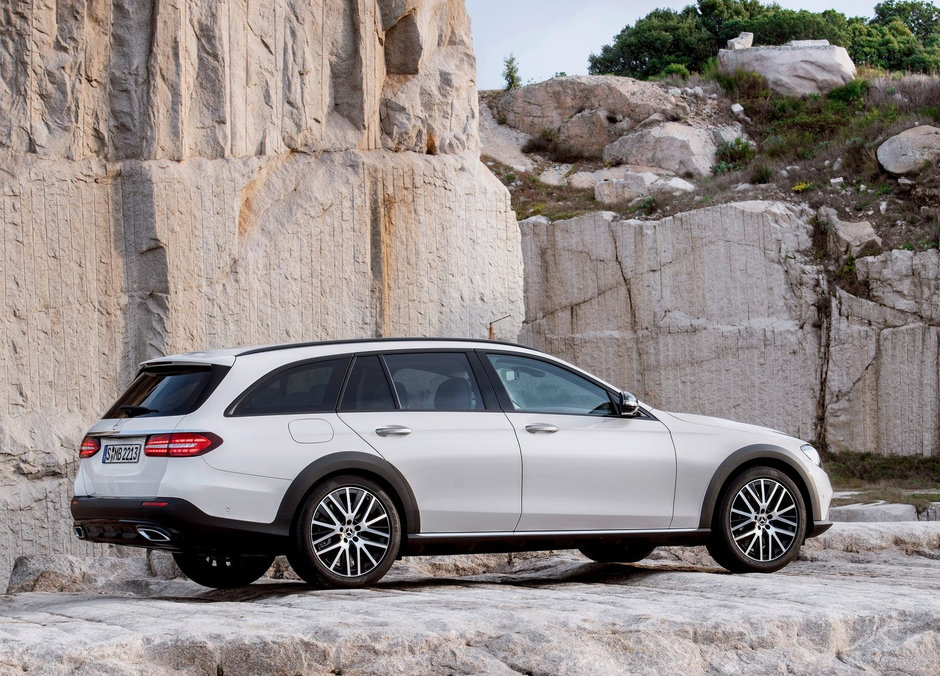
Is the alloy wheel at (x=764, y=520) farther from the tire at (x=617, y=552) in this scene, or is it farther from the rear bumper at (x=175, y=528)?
the rear bumper at (x=175, y=528)

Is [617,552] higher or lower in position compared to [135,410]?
lower

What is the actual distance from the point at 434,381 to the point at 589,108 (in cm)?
2417

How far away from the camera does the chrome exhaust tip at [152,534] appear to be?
6.59 meters

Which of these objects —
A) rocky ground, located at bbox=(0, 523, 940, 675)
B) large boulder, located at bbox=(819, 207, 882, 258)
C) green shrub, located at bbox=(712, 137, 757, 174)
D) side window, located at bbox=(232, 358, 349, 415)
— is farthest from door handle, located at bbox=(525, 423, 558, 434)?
green shrub, located at bbox=(712, 137, 757, 174)

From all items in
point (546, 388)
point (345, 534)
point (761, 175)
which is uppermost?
point (761, 175)

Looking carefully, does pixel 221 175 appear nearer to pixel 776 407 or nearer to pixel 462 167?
pixel 462 167

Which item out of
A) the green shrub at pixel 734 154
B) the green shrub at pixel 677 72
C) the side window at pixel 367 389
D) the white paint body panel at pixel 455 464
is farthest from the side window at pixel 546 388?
the green shrub at pixel 677 72

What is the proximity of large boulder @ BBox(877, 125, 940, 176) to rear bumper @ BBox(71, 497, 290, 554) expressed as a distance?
775 inches

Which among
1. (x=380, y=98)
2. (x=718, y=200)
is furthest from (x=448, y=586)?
(x=718, y=200)

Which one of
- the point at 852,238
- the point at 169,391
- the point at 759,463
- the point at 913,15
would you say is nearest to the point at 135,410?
the point at 169,391

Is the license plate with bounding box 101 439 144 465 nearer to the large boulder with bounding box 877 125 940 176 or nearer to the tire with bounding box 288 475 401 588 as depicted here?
the tire with bounding box 288 475 401 588

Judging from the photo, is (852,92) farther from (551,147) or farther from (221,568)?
(221,568)

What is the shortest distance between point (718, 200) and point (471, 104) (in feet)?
31.3

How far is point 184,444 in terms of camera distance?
6656mm
